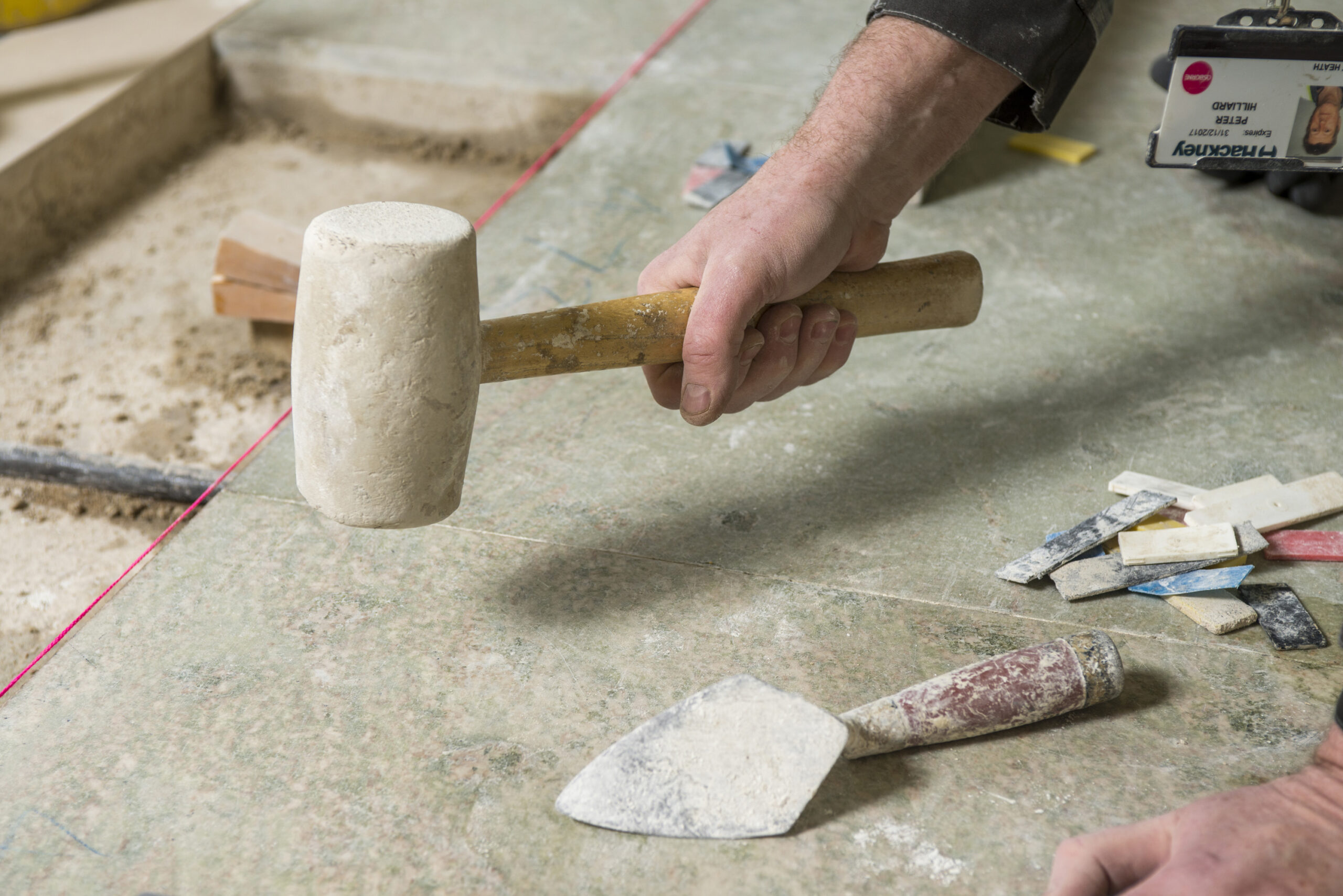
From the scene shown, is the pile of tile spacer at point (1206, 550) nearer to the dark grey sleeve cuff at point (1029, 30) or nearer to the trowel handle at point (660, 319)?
the trowel handle at point (660, 319)

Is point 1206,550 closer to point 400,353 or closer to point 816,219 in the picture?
point 816,219

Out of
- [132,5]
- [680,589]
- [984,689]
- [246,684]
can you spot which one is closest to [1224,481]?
[984,689]

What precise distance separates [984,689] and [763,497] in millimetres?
619

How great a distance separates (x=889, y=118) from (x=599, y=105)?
5.90 feet

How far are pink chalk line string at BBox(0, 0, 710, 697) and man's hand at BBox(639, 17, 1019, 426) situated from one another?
86 cm

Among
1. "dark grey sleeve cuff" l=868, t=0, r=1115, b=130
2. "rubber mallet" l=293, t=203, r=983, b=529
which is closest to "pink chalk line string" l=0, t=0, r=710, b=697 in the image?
"rubber mallet" l=293, t=203, r=983, b=529

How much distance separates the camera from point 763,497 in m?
1.94

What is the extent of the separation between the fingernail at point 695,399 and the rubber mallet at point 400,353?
0.15 m

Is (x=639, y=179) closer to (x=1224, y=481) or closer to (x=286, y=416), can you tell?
(x=286, y=416)

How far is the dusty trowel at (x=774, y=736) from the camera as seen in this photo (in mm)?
1312

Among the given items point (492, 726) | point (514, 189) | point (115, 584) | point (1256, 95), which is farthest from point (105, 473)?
point (1256, 95)

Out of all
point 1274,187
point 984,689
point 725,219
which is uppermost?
point 725,219

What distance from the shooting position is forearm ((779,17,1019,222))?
5.76ft

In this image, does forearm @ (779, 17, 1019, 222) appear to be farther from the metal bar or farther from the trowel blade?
the metal bar
